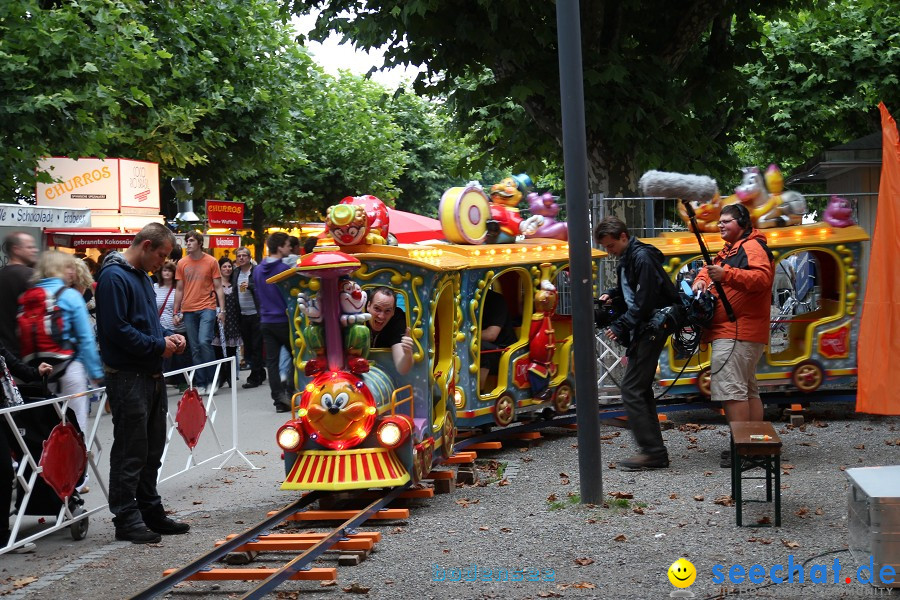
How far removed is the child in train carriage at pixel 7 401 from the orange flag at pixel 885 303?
5307 millimetres

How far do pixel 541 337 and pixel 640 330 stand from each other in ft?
7.51

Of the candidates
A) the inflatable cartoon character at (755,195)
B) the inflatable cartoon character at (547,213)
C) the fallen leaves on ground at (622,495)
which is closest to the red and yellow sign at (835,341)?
the inflatable cartoon character at (755,195)

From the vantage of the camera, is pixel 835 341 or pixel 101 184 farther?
pixel 101 184

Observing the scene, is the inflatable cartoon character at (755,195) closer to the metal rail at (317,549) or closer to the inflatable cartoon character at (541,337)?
the inflatable cartoon character at (541,337)

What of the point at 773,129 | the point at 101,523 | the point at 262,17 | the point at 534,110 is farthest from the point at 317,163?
the point at 101,523

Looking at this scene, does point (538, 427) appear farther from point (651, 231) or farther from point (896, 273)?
point (896, 273)

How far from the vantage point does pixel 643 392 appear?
31.0 ft

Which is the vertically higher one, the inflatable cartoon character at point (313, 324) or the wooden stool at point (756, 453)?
the inflatable cartoon character at point (313, 324)

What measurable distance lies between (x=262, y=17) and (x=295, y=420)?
68.6 ft

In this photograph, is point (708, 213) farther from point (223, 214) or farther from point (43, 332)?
point (223, 214)

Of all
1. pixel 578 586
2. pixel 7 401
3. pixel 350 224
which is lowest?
pixel 578 586

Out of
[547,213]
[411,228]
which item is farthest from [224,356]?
[547,213]

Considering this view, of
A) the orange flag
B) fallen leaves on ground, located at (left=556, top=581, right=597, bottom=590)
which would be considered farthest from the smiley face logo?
the orange flag

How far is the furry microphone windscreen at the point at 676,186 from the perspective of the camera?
29.2ft
